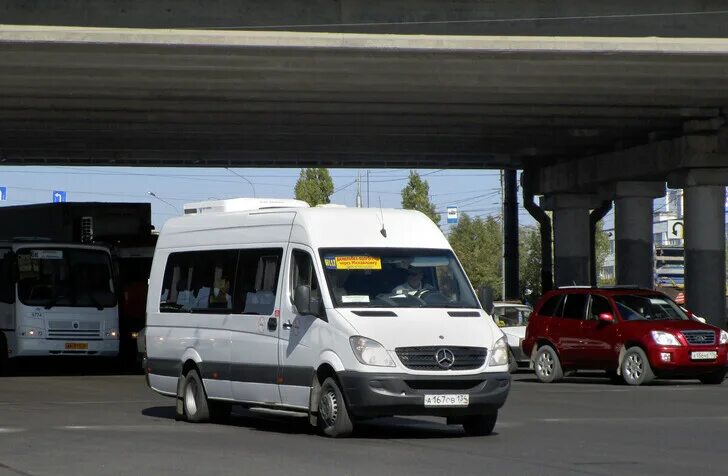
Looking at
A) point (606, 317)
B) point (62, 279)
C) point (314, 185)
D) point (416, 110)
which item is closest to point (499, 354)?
point (606, 317)

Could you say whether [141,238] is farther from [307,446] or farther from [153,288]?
[307,446]

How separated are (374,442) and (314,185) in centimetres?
8304

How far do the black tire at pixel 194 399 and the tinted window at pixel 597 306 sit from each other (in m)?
11.8

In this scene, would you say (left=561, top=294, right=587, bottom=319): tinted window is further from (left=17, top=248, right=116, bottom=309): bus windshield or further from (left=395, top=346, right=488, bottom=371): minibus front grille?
(left=395, top=346, right=488, bottom=371): minibus front grille

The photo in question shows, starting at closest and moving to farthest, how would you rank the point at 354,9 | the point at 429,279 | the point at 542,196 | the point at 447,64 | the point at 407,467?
the point at 407,467 < the point at 429,279 < the point at 354,9 < the point at 447,64 < the point at 542,196

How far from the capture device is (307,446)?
14.5 m

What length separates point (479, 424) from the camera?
51.8 ft

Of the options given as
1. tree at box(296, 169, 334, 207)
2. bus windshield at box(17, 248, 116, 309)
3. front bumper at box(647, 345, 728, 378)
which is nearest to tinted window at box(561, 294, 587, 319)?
front bumper at box(647, 345, 728, 378)

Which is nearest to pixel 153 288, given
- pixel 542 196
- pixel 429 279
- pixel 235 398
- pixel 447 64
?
pixel 235 398

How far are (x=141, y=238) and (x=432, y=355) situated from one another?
70.8ft

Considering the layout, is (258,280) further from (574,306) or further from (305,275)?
(574,306)

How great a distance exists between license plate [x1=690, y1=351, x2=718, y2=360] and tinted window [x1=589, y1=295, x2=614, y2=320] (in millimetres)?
1956

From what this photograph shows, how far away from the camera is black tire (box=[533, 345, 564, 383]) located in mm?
28844

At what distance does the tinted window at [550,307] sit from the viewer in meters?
29.3
